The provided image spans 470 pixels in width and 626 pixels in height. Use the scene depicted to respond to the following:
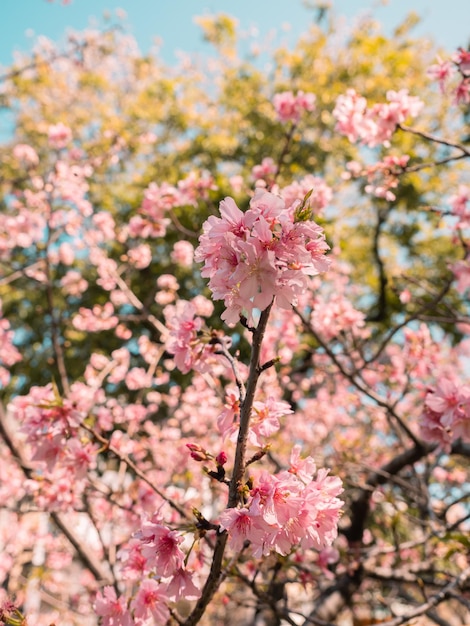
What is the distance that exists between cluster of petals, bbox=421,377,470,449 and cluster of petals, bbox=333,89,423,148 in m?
1.85

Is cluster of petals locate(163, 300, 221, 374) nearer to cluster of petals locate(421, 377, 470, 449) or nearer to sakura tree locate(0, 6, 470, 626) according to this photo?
sakura tree locate(0, 6, 470, 626)

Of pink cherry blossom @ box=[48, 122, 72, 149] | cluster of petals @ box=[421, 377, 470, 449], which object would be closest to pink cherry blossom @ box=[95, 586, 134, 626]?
cluster of petals @ box=[421, 377, 470, 449]

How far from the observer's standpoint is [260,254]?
1.14 metres

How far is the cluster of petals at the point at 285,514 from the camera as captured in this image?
115cm

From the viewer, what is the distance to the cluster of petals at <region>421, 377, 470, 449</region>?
187 centimetres

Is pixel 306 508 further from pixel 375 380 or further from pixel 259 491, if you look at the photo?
pixel 375 380

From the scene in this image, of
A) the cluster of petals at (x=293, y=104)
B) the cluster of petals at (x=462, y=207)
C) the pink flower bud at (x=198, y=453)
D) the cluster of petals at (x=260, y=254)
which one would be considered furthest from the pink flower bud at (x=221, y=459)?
the cluster of petals at (x=293, y=104)

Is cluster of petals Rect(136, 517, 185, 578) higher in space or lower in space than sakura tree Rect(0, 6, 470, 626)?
lower

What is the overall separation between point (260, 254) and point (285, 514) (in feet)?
2.42

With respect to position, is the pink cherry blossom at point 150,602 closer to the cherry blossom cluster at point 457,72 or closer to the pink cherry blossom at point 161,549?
the pink cherry blossom at point 161,549

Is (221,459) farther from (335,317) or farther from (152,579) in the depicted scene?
(335,317)

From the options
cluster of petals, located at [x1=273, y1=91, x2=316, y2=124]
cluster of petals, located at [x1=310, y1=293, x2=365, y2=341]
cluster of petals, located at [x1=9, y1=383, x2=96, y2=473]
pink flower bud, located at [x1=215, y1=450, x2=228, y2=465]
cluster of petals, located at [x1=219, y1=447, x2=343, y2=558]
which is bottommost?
cluster of petals, located at [x1=219, y1=447, x2=343, y2=558]

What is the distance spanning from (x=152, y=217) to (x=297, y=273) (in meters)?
3.01

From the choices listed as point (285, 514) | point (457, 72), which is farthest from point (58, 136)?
point (285, 514)
